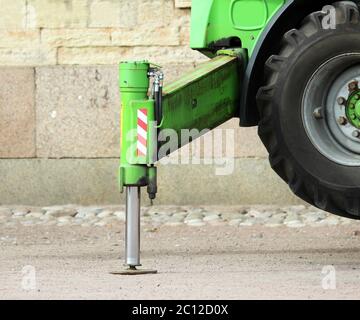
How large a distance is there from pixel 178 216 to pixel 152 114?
13.9ft

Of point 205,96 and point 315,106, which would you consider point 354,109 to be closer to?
point 315,106

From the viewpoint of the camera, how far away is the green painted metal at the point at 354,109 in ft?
27.4

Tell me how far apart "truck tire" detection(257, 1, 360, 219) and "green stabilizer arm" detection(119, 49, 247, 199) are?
35cm

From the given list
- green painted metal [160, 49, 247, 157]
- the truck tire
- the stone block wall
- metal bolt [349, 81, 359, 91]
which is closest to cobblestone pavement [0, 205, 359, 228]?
the stone block wall

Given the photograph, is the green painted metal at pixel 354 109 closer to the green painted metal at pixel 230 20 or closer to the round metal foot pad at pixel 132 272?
the green painted metal at pixel 230 20

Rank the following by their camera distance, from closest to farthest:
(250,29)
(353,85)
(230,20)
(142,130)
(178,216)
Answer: (142,130) < (353,85) < (250,29) < (230,20) < (178,216)

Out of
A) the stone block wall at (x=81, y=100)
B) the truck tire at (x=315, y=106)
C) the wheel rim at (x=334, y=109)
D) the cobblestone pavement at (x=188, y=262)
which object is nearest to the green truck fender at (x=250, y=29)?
the truck tire at (x=315, y=106)

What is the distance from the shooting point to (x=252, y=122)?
28.8 feet

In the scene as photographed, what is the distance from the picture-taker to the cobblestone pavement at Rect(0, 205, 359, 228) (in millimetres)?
11836

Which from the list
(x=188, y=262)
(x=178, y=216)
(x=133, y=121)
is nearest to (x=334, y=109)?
(x=133, y=121)

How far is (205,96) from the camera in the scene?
8438 millimetres

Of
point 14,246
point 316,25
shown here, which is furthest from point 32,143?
point 316,25

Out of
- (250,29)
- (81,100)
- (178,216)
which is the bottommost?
(178,216)

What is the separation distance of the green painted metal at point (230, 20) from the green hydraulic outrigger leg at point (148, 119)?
58cm
